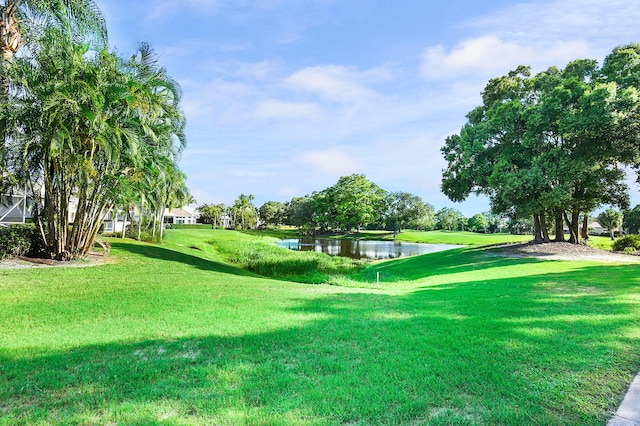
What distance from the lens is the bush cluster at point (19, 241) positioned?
12891mm

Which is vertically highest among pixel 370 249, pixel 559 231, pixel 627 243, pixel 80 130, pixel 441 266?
pixel 80 130

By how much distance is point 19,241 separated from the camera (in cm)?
1321

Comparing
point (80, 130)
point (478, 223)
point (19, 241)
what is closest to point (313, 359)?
point (80, 130)

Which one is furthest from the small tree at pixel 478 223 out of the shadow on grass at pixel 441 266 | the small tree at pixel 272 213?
the shadow on grass at pixel 441 266

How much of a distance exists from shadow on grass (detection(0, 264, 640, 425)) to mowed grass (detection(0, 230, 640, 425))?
2 cm

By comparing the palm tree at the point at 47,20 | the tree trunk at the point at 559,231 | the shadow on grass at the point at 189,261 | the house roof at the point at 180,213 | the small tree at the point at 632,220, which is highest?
the palm tree at the point at 47,20

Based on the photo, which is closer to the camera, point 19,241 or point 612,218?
point 19,241

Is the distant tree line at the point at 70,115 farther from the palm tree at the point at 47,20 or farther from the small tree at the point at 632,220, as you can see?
the small tree at the point at 632,220

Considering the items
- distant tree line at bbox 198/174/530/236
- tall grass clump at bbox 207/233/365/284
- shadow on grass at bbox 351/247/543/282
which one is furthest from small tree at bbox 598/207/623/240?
tall grass clump at bbox 207/233/365/284

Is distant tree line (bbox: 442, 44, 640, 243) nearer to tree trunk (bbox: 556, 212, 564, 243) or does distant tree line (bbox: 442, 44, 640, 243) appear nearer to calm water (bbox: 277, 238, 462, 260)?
tree trunk (bbox: 556, 212, 564, 243)

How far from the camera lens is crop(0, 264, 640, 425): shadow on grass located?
2986 mm

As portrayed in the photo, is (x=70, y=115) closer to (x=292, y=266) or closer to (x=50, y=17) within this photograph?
(x=50, y=17)

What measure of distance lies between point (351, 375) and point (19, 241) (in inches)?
580

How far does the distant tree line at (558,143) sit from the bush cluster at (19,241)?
70.5ft
